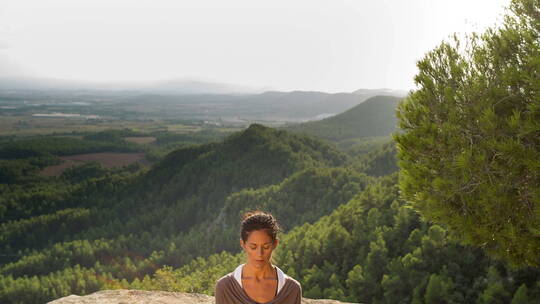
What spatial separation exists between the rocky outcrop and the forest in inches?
275

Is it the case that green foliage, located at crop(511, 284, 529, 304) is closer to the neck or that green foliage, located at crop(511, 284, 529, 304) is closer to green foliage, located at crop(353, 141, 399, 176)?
the neck

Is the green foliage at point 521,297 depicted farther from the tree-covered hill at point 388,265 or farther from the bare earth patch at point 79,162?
the bare earth patch at point 79,162

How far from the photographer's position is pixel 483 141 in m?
13.1

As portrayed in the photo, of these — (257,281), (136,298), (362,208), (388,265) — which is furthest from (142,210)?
(257,281)

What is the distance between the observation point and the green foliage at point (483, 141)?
1270cm

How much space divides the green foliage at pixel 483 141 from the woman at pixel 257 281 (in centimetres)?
924

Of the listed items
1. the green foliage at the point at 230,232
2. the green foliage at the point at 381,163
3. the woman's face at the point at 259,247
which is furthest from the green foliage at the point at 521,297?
the green foliage at the point at 381,163

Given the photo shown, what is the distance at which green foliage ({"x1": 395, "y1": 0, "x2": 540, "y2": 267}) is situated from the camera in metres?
12.7

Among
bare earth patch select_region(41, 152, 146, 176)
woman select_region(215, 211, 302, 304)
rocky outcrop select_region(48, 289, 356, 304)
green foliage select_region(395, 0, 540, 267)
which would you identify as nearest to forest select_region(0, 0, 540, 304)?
green foliage select_region(395, 0, 540, 267)

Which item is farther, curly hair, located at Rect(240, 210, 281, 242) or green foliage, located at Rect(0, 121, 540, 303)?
green foliage, located at Rect(0, 121, 540, 303)

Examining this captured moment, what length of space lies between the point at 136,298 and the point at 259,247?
1032cm

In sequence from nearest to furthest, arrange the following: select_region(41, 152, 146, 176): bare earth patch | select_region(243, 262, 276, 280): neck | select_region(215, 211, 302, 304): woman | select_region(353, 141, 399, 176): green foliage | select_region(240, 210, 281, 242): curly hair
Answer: select_region(240, 210, 281, 242): curly hair
select_region(215, 211, 302, 304): woman
select_region(243, 262, 276, 280): neck
select_region(353, 141, 399, 176): green foliage
select_region(41, 152, 146, 176): bare earth patch

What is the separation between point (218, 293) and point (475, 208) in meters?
11.9

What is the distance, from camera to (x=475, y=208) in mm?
14391
